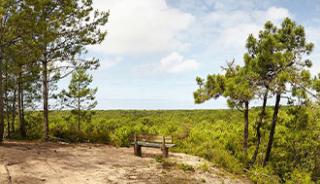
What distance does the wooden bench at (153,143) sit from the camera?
1440cm

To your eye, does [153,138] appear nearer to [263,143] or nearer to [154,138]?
[154,138]

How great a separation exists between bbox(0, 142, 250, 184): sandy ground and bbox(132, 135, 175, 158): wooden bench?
1.22 ft

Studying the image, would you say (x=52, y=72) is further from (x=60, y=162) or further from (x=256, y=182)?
(x=256, y=182)

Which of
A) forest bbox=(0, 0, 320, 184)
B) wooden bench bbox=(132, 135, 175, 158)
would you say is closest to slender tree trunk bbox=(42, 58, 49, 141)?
forest bbox=(0, 0, 320, 184)

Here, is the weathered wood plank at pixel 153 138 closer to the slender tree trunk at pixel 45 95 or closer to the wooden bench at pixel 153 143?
the wooden bench at pixel 153 143

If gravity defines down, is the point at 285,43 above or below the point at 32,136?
above

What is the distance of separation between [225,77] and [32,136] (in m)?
11.0

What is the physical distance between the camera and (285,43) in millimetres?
15188

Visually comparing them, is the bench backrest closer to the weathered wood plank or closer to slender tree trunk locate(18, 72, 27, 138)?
the weathered wood plank

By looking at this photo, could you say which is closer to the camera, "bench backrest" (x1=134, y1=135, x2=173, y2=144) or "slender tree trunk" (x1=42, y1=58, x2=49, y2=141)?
"bench backrest" (x1=134, y1=135, x2=173, y2=144)

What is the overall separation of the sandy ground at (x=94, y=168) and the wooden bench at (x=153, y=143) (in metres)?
0.37

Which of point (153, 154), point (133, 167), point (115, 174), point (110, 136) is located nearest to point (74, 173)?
point (115, 174)

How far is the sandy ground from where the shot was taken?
1019 centimetres

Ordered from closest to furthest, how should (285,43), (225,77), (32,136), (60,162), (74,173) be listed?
1. (74,173)
2. (60,162)
3. (285,43)
4. (225,77)
5. (32,136)
